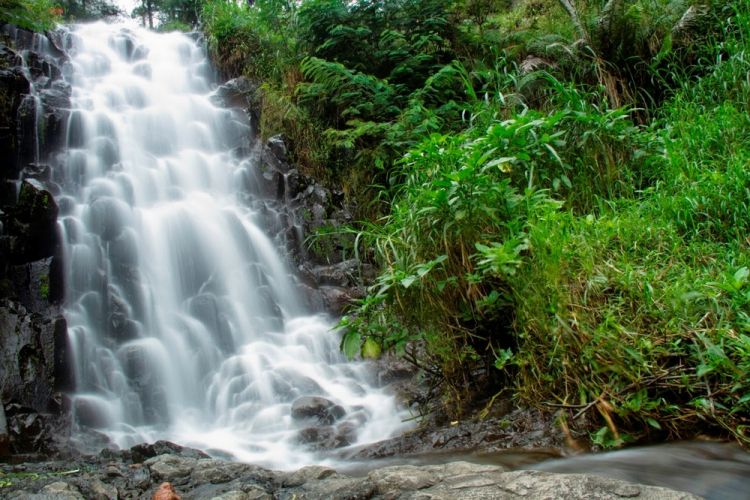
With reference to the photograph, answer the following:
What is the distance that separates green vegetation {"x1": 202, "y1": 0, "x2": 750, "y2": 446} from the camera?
2270mm

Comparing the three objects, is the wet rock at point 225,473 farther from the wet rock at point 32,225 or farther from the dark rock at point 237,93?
the dark rock at point 237,93

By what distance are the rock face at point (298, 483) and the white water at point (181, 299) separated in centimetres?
122

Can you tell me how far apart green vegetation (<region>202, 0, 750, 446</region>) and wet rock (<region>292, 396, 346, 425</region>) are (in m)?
0.80

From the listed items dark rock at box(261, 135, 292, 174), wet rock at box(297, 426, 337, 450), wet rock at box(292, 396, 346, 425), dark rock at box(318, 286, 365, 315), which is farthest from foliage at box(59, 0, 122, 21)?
wet rock at box(297, 426, 337, 450)

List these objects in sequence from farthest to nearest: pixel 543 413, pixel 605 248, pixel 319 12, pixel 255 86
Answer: pixel 255 86, pixel 319 12, pixel 605 248, pixel 543 413

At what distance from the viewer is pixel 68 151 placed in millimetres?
6414

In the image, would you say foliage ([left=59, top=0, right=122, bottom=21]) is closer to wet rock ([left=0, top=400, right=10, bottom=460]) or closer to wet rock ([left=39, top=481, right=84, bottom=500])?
wet rock ([left=0, top=400, right=10, bottom=460])

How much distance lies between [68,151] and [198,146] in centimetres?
160

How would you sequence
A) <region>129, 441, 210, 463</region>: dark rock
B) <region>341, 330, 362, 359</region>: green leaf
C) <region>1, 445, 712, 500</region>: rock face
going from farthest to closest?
<region>129, 441, 210, 463</region>: dark rock < <region>341, 330, 362, 359</region>: green leaf < <region>1, 445, 712, 500</region>: rock face

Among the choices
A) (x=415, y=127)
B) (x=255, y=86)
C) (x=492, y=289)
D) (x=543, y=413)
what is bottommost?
(x=543, y=413)

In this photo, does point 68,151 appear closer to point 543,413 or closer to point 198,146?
point 198,146

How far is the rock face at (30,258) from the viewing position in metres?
3.85

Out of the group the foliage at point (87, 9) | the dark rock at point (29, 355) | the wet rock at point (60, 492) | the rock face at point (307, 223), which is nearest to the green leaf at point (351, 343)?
the wet rock at point (60, 492)

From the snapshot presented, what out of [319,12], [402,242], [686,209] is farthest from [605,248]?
[319,12]
